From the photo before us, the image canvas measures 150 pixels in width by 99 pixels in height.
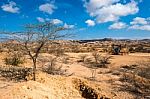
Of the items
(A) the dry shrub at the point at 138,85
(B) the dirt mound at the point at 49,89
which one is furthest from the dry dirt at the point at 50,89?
(A) the dry shrub at the point at 138,85

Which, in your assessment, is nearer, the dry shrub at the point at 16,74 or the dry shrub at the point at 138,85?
the dry shrub at the point at 138,85

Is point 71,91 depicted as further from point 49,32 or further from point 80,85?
point 49,32

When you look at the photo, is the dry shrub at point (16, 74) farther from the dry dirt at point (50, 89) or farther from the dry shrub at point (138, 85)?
the dry shrub at point (138, 85)

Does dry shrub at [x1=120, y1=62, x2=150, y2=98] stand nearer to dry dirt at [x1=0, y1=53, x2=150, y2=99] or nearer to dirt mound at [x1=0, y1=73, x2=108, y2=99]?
dry dirt at [x1=0, y1=53, x2=150, y2=99]

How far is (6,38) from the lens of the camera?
17.1m

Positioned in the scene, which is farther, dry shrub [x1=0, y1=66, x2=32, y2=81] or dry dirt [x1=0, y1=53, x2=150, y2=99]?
dry shrub [x1=0, y1=66, x2=32, y2=81]

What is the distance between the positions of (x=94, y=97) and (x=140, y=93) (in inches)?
104

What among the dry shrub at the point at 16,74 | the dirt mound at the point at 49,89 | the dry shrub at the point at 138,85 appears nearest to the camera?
the dirt mound at the point at 49,89

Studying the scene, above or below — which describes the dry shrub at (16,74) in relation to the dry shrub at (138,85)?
above

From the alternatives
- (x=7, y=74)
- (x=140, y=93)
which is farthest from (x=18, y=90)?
(x=140, y=93)

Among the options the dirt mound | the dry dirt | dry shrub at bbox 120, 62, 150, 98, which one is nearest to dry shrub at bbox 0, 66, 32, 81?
the dry dirt

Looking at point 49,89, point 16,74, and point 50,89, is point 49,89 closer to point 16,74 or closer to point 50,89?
point 50,89

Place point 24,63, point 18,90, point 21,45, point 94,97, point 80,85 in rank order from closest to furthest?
point 18,90, point 94,97, point 80,85, point 21,45, point 24,63

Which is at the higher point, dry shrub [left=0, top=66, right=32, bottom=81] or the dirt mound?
dry shrub [left=0, top=66, right=32, bottom=81]
